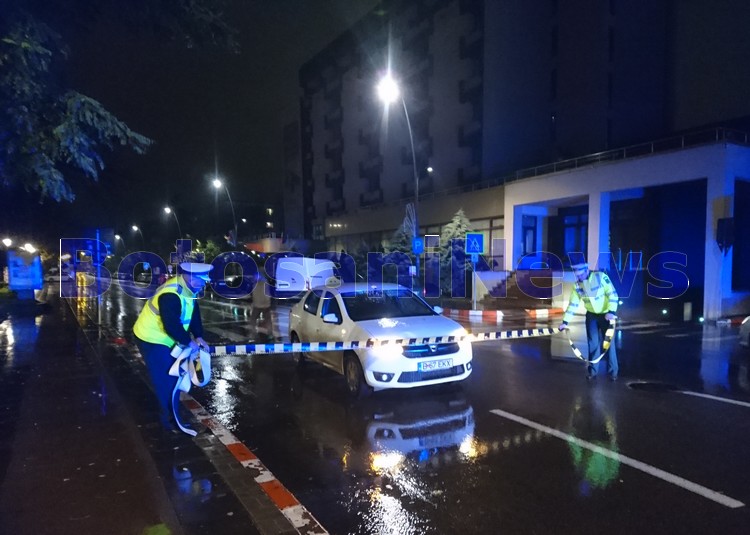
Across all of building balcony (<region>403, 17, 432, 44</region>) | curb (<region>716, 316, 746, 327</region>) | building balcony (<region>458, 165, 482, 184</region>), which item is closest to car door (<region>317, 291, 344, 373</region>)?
curb (<region>716, 316, 746, 327</region>)

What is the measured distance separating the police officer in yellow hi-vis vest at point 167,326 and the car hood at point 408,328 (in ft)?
8.19

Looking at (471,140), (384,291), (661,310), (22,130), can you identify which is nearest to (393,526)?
(384,291)

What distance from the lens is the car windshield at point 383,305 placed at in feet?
25.3

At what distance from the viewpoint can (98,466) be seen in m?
4.84

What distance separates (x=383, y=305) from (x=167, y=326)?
3.69m

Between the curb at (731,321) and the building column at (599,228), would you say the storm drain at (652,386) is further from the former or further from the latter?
the building column at (599,228)

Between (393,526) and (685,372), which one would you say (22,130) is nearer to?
(393,526)

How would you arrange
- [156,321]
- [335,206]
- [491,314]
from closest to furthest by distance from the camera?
[156,321]
[491,314]
[335,206]

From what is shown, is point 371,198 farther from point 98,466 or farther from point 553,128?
point 98,466

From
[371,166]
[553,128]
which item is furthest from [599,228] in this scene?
[371,166]

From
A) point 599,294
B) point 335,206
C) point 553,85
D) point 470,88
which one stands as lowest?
point 599,294

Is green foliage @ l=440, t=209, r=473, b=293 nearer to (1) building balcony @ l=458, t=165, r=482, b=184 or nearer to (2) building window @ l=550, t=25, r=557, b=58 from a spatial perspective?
(1) building balcony @ l=458, t=165, r=482, b=184

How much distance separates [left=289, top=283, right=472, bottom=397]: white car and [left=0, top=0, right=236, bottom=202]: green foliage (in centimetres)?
360

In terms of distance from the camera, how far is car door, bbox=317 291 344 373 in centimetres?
767
